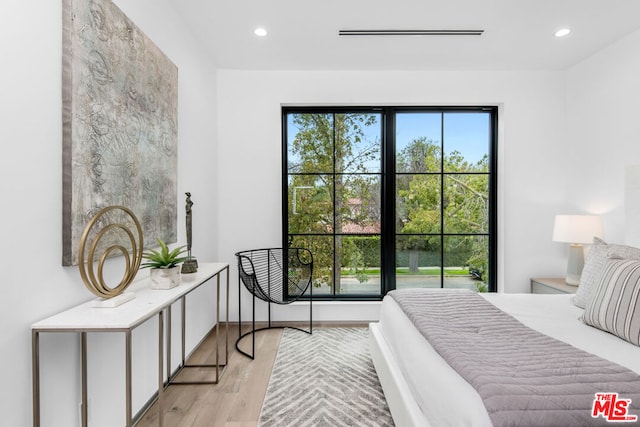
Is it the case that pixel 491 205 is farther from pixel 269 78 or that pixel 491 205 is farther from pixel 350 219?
pixel 269 78

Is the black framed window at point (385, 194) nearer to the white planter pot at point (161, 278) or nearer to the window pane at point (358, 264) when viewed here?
the window pane at point (358, 264)

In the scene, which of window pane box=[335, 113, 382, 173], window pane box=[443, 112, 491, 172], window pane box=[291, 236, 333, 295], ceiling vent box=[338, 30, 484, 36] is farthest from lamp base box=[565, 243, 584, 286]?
window pane box=[291, 236, 333, 295]

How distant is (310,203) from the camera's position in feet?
12.1

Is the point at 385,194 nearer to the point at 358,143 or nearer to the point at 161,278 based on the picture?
the point at 358,143

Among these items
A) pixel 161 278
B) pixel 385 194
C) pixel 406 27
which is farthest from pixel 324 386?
pixel 406 27

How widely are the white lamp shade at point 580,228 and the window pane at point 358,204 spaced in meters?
1.73

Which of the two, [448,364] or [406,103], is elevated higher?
[406,103]

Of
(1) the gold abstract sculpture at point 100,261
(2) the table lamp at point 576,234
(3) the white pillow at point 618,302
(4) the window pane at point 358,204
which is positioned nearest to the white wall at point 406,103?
(2) the table lamp at point 576,234

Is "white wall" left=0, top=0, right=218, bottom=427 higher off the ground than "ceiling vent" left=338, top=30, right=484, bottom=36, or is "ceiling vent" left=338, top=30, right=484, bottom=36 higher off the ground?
"ceiling vent" left=338, top=30, right=484, bottom=36

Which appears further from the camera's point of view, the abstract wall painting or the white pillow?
the white pillow

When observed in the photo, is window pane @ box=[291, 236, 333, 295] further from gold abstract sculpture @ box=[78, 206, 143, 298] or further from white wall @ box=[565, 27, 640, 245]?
white wall @ box=[565, 27, 640, 245]

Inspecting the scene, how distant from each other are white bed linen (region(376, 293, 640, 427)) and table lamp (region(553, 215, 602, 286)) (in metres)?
0.78

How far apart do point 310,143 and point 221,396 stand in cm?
253

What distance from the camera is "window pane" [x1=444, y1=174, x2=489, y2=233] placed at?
3719mm
